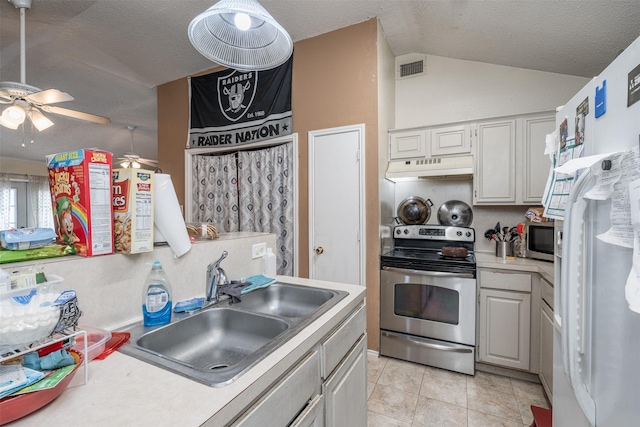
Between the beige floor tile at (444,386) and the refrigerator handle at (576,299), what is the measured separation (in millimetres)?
1301

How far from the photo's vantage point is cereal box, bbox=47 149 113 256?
0.87 m

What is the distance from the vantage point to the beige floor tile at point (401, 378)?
7.02ft

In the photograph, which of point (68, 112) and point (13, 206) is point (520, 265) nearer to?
point (68, 112)

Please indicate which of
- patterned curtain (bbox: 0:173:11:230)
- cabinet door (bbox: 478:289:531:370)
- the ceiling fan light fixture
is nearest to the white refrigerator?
cabinet door (bbox: 478:289:531:370)

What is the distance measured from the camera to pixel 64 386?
60 centimetres

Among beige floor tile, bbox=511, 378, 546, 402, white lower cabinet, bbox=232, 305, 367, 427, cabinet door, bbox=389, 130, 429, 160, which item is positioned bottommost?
beige floor tile, bbox=511, 378, 546, 402

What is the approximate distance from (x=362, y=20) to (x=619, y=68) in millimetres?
2255

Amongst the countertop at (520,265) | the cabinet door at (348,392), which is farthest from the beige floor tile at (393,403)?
the countertop at (520,265)

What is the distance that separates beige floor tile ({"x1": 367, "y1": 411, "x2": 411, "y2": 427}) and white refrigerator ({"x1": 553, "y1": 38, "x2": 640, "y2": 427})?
1115mm

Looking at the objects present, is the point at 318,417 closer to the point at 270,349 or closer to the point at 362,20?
the point at 270,349

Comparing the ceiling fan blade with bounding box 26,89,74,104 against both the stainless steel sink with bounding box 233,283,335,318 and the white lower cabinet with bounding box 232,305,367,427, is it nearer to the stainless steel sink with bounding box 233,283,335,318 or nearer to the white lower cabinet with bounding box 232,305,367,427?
the stainless steel sink with bounding box 233,283,335,318

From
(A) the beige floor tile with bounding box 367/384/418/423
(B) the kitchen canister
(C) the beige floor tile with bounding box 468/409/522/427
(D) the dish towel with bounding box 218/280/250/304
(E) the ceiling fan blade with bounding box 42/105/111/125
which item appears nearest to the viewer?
(D) the dish towel with bounding box 218/280/250/304

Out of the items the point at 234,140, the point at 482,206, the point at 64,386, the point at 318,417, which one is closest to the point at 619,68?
the point at 318,417

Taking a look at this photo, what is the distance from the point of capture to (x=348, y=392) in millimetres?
1250
